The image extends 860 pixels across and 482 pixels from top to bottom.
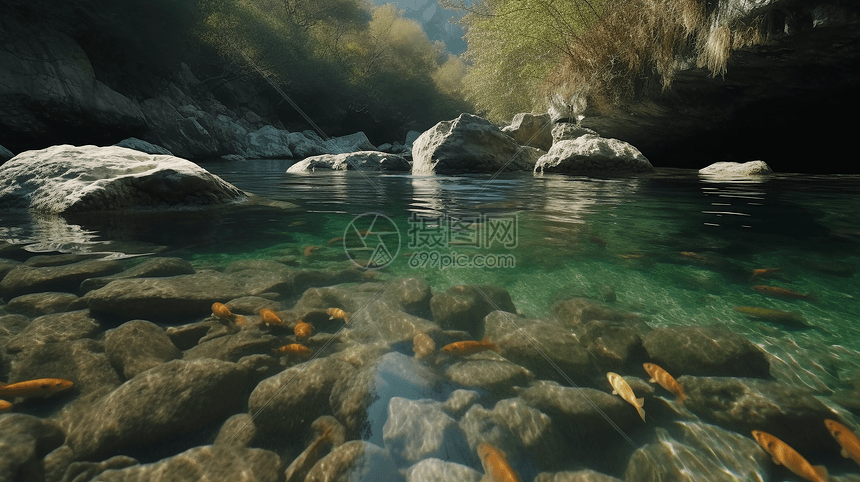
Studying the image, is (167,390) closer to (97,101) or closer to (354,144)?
(97,101)

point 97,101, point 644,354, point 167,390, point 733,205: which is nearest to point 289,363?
point 167,390

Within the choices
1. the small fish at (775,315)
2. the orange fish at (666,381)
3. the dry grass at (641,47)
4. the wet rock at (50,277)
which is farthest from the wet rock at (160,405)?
the dry grass at (641,47)

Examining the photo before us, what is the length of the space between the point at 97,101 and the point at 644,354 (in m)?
20.4

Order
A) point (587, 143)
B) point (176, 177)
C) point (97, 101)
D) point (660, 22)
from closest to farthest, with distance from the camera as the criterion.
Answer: point (176, 177)
point (660, 22)
point (587, 143)
point (97, 101)

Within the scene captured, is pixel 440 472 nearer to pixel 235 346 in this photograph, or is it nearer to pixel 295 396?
pixel 295 396

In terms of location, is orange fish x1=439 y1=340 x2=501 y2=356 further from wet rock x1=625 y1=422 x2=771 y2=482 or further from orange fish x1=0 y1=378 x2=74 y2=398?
orange fish x1=0 y1=378 x2=74 y2=398

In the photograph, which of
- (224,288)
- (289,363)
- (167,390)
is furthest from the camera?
(224,288)

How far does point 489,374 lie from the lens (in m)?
1.93

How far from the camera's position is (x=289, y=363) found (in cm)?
200

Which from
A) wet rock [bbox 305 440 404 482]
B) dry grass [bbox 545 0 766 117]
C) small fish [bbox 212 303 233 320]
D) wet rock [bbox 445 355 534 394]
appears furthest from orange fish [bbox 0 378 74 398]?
dry grass [bbox 545 0 766 117]

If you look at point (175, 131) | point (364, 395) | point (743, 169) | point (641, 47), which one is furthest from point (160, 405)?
point (175, 131)

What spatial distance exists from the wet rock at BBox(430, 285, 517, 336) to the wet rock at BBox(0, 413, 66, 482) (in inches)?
73.8

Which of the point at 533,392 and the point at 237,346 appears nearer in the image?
the point at 533,392

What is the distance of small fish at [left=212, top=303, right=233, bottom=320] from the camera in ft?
7.83
